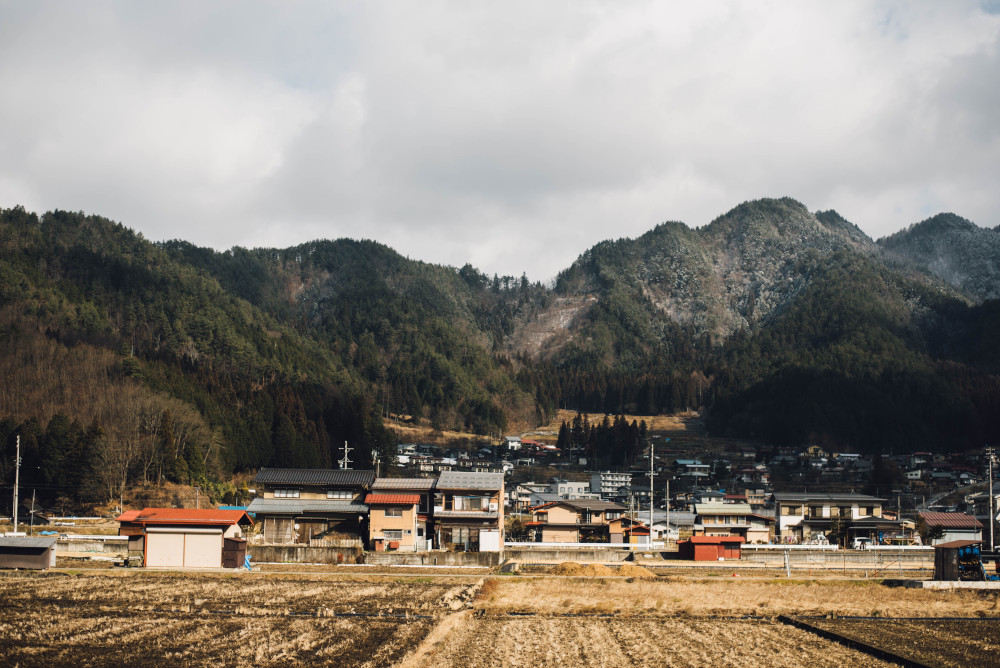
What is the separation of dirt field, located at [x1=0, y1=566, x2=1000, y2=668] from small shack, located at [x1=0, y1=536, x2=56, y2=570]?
5.76 ft

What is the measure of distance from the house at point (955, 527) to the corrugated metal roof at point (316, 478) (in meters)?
35.8

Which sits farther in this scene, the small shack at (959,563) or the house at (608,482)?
the house at (608,482)

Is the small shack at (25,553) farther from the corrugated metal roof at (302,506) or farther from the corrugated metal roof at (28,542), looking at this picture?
the corrugated metal roof at (302,506)

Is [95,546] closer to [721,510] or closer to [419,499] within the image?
[419,499]

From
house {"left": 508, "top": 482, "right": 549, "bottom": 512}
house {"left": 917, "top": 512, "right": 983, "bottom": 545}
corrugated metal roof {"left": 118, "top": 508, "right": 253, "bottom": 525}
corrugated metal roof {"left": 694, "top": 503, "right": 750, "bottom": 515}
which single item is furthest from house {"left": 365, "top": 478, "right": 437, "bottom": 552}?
house {"left": 508, "top": 482, "right": 549, "bottom": 512}

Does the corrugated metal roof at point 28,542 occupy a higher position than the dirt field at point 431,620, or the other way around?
the corrugated metal roof at point 28,542

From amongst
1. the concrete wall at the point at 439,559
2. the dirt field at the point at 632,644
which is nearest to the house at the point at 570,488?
the concrete wall at the point at 439,559

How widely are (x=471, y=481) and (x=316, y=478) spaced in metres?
9.25

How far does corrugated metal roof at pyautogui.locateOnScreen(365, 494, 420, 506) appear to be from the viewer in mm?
47594

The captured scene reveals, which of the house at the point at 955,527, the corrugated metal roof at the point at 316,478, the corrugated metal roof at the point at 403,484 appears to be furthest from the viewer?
the house at the point at 955,527

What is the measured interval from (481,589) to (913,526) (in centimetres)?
4729

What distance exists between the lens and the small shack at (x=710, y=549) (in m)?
45.4

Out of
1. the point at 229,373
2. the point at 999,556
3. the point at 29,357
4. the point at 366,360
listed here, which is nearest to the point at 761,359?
the point at 366,360

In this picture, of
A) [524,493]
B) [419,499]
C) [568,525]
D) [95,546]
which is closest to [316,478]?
[419,499]
